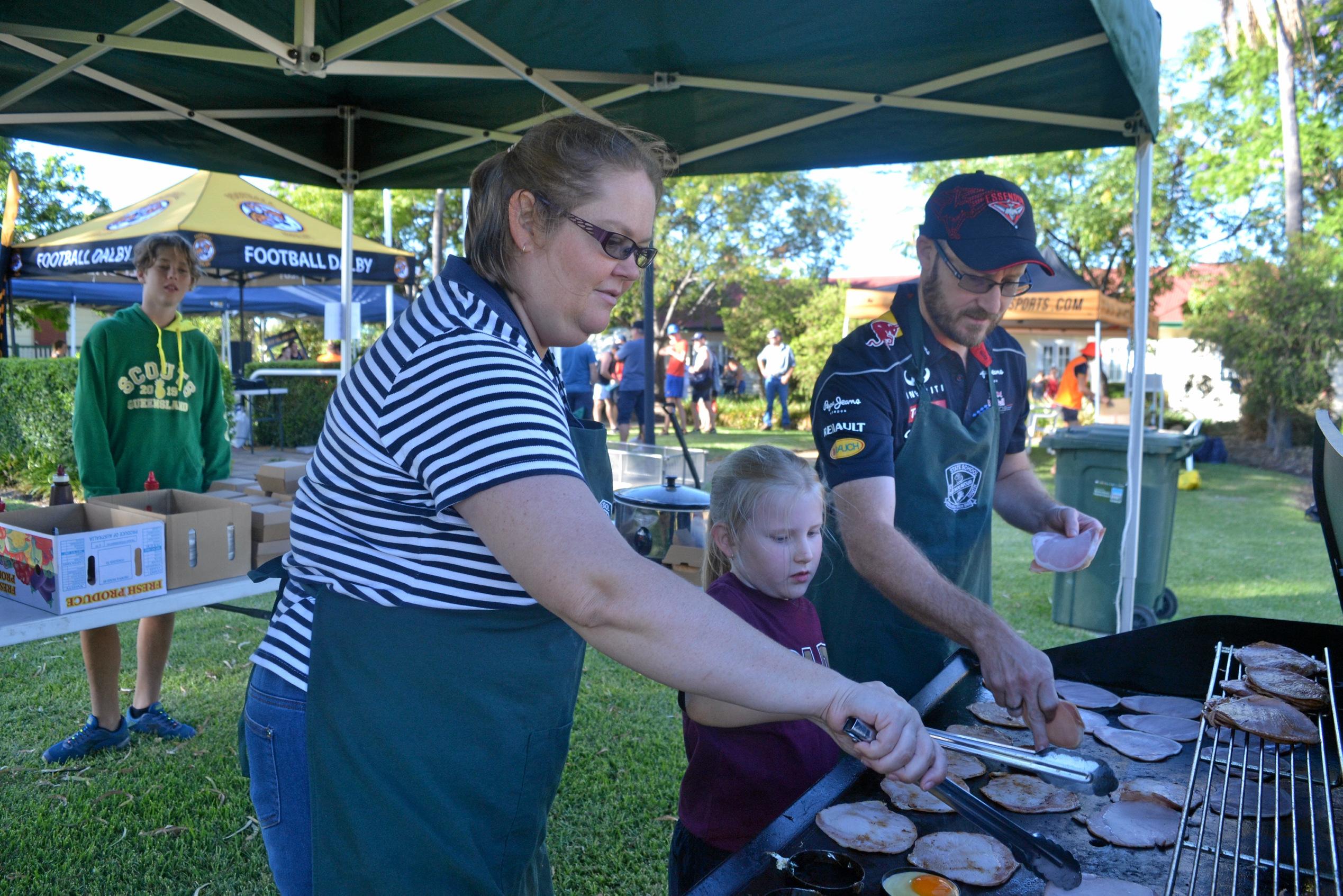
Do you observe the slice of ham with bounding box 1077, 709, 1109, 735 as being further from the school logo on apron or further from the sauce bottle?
the sauce bottle

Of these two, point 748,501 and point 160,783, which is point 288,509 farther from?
point 748,501

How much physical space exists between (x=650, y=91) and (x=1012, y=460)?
220 centimetres

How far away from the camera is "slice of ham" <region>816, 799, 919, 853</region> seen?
52.0 inches

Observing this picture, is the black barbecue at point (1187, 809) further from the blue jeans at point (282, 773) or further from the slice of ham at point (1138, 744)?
the blue jeans at point (282, 773)

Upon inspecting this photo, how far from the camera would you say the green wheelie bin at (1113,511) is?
531cm

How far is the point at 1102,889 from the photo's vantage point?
1.22 metres

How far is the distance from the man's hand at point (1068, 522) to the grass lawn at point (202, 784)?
1.61 m

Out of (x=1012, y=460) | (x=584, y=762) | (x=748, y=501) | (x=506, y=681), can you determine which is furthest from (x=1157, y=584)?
(x=506, y=681)

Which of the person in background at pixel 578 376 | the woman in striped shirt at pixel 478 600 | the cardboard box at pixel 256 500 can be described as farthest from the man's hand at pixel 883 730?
the person in background at pixel 578 376

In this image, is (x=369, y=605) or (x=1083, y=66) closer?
(x=369, y=605)

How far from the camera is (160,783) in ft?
10.9

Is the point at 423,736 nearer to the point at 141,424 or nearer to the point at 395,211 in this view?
the point at 141,424

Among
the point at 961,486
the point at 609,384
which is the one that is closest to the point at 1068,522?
the point at 961,486

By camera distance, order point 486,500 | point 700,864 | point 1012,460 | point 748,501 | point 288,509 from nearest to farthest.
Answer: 1. point 486,500
2. point 700,864
3. point 748,501
4. point 1012,460
5. point 288,509
